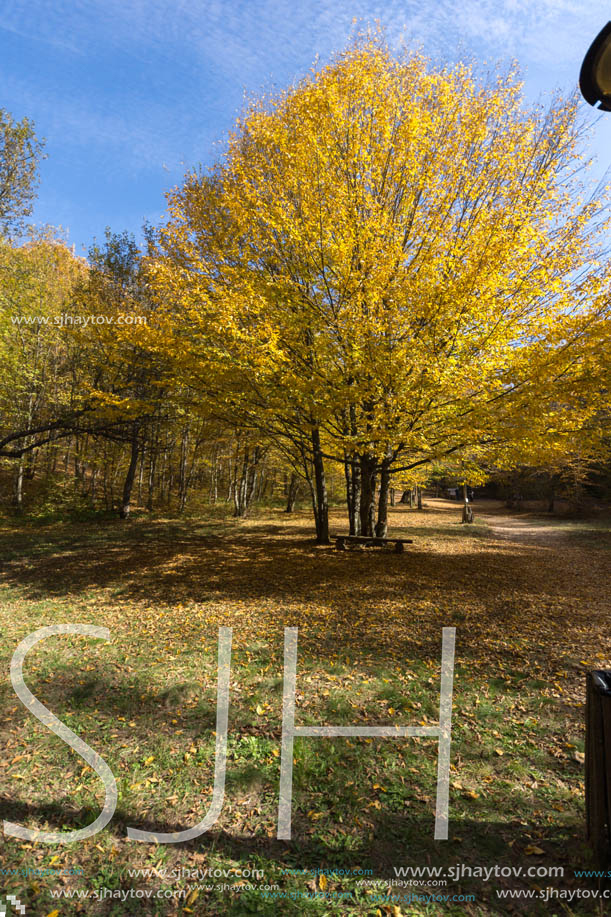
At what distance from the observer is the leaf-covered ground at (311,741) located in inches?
99.5

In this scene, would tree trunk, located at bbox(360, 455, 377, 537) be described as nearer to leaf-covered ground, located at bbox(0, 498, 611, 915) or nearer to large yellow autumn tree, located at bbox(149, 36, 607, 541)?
large yellow autumn tree, located at bbox(149, 36, 607, 541)

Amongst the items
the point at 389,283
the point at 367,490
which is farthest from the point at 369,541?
the point at 389,283

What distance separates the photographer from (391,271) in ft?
24.9

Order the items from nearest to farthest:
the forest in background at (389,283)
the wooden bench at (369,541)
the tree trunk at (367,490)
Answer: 1. the forest in background at (389,283)
2. the tree trunk at (367,490)
3. the wooden bench at (369,541)

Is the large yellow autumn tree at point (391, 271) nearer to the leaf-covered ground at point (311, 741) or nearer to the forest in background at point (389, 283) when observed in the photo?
the forest in background at point (389, 283)

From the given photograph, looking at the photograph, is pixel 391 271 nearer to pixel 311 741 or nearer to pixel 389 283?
pixel 389 283

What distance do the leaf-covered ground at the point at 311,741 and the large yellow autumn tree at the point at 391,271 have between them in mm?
3473

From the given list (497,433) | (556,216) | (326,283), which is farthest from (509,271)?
(326,283)

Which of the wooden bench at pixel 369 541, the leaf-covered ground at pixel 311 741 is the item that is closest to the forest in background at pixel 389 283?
the wooden bench at pixel 369 541

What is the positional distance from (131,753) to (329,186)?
974 centimetres

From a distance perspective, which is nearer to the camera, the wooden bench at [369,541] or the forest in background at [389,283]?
the forest in background at [389,283]

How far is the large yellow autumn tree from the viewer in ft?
24.0

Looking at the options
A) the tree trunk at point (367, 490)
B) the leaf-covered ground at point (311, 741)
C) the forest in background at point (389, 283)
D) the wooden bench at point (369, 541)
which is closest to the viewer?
the leaf-covered ground at point (311, 741)

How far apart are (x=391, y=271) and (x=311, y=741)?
24.1 feet
